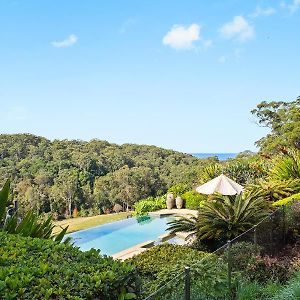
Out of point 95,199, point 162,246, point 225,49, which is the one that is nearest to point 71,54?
point 225,49

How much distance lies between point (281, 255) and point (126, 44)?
44.6ft

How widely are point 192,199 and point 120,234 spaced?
4443mm

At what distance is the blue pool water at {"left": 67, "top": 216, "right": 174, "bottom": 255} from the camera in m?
12.1

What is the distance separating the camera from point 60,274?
285 centimetres

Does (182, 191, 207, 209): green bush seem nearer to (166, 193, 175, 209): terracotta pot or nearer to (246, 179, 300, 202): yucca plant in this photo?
(166, 193, 175, 209): terracotta pot

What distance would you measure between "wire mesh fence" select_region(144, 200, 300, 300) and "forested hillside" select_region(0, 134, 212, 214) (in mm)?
15614

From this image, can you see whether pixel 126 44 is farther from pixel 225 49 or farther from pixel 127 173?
pixel 127 173

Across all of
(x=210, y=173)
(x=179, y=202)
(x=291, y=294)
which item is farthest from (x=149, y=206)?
(x=291, y=294)

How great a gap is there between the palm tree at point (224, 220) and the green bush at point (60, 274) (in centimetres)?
515

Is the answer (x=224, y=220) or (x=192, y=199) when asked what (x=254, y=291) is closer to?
(x=224, y=220)

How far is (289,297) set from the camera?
13.9 ft

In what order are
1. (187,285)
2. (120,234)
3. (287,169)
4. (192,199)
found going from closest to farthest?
(187,285) < (287,169) < (120,234) < (192,199)

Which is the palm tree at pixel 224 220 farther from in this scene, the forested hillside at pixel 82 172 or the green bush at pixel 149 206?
the forested hillside at pixel 82 172

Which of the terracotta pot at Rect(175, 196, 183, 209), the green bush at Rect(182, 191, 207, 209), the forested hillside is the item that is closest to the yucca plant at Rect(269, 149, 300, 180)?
the green bush at Rect(182, 191, 207, 209)
